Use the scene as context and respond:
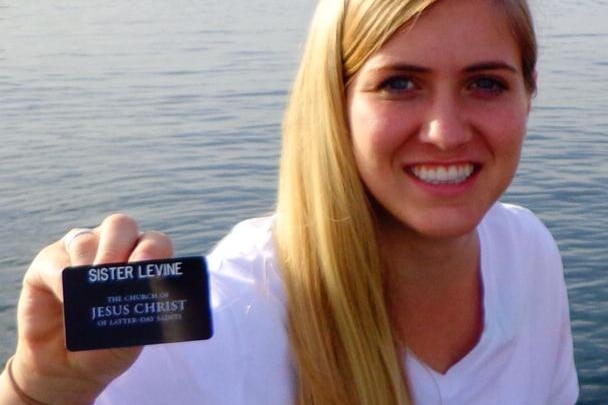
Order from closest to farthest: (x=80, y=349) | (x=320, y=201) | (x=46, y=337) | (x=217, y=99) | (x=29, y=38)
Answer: (x=80, y=349)
(x=46, y=337)
(x=320, y=201)
(x=217, y=99)
(x=29, y=38)

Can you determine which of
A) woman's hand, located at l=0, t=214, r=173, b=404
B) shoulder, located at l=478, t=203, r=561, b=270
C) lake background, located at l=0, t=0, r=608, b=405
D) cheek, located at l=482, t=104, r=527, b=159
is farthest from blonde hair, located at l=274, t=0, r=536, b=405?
lake background, located at l=0, t=0, r=608, b=405

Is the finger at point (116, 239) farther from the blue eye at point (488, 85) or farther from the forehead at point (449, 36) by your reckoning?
the blue eye at point (488, 85)

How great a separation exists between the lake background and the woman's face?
465 centimetres

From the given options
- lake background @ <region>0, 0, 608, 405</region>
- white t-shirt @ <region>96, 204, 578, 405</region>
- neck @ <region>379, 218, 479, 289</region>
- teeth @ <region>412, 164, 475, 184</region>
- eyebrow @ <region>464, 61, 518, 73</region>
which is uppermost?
lake background @ <region>0, 0, 608, 405</region>

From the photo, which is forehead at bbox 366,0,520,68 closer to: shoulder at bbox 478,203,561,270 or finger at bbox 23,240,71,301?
shoulder at bbox 478,203,561,270

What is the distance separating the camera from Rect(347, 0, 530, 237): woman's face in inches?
107

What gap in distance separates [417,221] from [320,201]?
230 millimetres

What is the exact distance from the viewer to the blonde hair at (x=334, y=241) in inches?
107

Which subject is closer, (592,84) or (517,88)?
(517,88)

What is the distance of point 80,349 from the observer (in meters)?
2.02

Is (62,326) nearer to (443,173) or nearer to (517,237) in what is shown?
(443,173)

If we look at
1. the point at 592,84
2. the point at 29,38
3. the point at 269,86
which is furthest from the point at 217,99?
the point at 29,38

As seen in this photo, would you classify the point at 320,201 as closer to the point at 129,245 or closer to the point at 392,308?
the point at 392,308

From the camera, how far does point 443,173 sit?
2.79 metres
